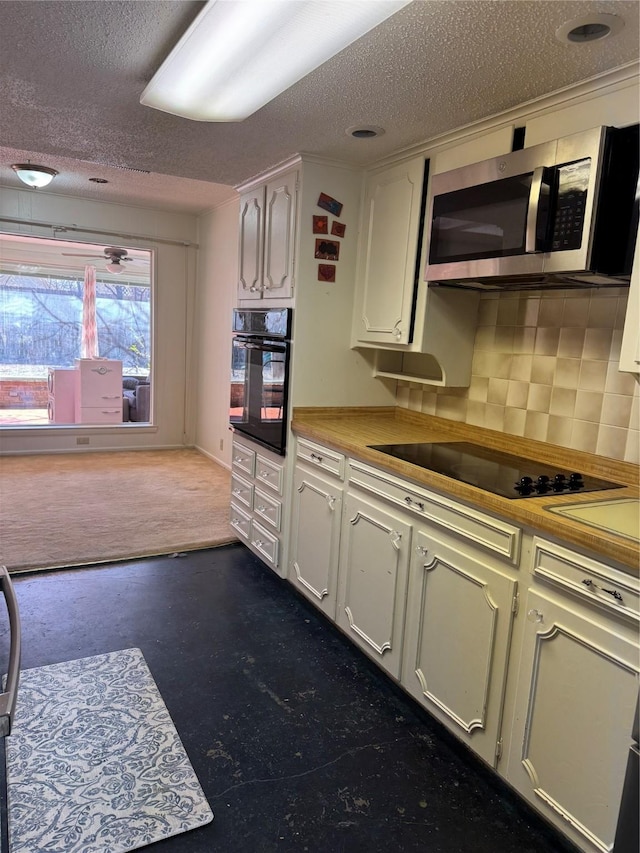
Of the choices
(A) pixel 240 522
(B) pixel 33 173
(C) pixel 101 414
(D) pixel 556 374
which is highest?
(B) pixel 33 173

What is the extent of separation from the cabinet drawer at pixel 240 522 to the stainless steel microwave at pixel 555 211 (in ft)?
6.72

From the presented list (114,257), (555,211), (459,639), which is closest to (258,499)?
(459,639)

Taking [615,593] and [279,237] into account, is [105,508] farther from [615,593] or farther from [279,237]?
[615,593]

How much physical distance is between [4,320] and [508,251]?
223 inches

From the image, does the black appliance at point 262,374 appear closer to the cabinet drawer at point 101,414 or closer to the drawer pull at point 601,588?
the drawer pull at point 601,588

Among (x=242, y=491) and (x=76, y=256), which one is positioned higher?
(x=76, y=256)

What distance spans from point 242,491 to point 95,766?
1.91m

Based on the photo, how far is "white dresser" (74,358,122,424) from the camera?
6367 millimetres

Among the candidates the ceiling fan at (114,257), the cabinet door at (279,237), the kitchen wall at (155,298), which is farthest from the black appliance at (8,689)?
the ceiling fan at (114,257)

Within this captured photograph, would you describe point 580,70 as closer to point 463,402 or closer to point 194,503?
point 463,402

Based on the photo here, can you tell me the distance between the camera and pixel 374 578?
7.79 feet

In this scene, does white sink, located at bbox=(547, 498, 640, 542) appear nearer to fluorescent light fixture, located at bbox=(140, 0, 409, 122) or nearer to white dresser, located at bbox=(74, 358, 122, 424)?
fluorescent light fixture, located at bbox=(140, 0, 409, 122)

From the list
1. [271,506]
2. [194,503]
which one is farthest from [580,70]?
[194,503]

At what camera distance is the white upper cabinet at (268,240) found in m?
2.99
